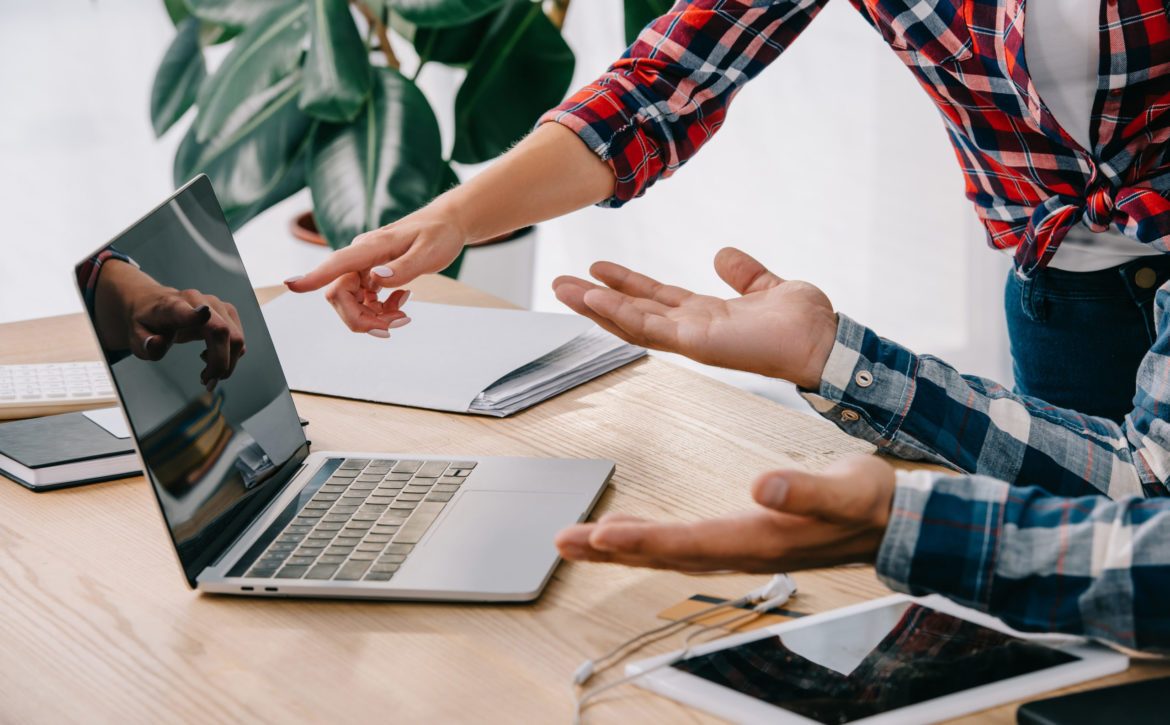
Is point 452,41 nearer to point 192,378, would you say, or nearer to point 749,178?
point 749,178

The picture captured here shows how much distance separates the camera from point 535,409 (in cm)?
104

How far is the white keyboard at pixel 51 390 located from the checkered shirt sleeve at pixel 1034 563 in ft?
2.54

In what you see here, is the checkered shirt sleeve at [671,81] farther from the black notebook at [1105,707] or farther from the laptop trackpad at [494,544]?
the black notebook at [1105,707]

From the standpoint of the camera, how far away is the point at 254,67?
1.99 m

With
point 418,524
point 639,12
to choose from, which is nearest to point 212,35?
point 639,12

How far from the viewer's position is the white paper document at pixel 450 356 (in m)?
1.06

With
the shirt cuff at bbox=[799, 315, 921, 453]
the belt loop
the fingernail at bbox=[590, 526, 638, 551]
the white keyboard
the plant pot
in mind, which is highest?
the belt loop

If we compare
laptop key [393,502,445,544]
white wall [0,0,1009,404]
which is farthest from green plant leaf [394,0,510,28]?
laptop key [393,502,445,544]

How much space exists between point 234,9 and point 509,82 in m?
0.54

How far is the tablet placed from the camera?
22.3 inches

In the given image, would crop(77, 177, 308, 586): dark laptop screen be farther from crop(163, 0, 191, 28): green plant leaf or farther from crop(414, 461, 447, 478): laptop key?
crop(163, 0, 191, 28): green plant leaf

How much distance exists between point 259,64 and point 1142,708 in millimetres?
1860

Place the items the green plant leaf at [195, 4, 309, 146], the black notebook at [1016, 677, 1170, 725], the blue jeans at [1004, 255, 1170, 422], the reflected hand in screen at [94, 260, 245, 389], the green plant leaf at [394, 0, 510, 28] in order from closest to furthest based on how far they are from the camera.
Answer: the black notebook at [1016, 677, 1170, 725], the reflected hand in screen at [94, 260, 245, 389], the blue jeans at [1004, 255, 1170, 422], the green plant leaf at [394, 0, 510, 28], the green plant leaf at [195, 4, 309, 146]

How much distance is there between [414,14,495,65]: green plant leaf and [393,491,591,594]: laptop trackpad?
4.89ft
